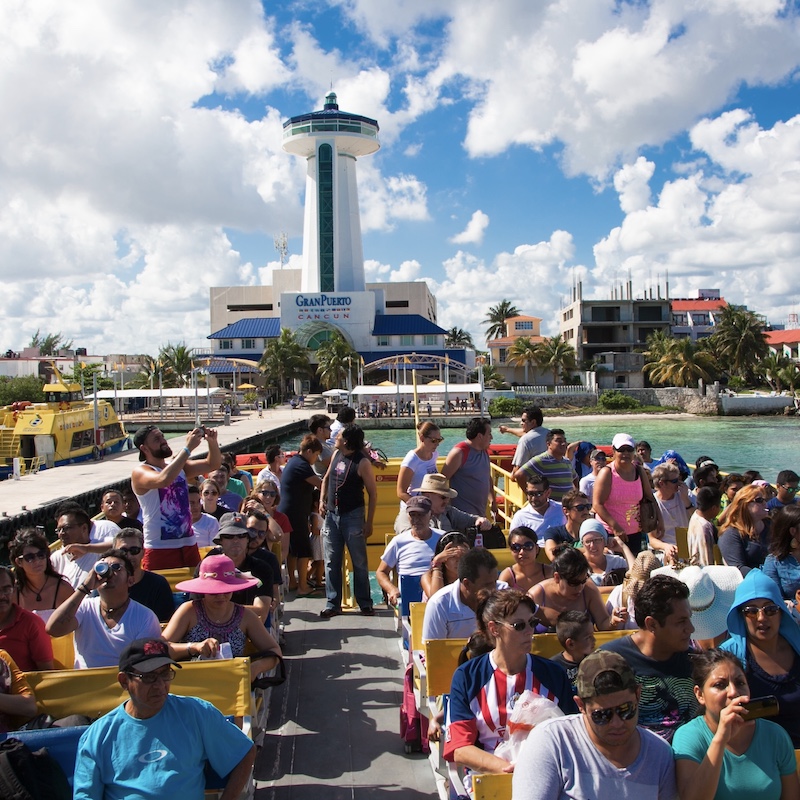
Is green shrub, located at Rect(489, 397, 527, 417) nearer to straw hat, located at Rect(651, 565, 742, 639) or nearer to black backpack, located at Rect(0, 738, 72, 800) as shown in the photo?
straw hat, located at Rect(651, 565, 742, 639)

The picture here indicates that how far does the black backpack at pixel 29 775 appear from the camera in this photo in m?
2.85

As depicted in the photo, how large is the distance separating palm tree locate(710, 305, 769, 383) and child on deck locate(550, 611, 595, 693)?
70448mm

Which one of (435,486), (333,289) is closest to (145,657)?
(435,486)

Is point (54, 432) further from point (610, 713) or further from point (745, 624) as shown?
point (610, 713)

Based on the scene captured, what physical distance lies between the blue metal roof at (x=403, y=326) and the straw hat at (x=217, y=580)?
6829 centimetres

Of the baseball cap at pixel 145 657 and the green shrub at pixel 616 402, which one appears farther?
the green shrub at pixel 616 402

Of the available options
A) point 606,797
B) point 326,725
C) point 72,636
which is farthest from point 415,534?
point 606,797

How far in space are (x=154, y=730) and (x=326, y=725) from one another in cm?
232

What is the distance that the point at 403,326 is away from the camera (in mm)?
73500

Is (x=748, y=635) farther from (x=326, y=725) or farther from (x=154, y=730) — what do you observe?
(x=326, y=725)

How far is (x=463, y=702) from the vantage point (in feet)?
11.2

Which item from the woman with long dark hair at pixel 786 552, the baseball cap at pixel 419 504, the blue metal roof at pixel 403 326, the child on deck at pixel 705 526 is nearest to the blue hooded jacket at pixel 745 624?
the woman with long dark hair at pixel 786 552

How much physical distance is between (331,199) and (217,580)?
73068 mm

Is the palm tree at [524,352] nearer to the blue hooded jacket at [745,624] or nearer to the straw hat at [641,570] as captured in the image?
the straw hat at [641,570]
